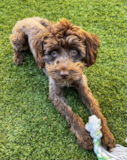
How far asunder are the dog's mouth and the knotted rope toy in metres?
0.88

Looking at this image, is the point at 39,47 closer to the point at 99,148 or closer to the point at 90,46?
the point at 90,46

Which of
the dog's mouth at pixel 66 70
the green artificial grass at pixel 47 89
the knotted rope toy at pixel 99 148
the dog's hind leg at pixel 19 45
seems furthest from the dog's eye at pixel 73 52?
the dog's hind leg at pixel 19 45

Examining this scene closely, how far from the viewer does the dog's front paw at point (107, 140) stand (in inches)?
98.5

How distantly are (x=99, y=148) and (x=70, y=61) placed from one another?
1.57 m

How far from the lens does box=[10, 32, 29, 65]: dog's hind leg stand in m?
3.50

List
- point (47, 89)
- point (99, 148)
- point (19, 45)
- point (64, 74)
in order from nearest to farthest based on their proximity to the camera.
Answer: point (64, 74), point (99, 148), point (47, 89), point (19, 45)

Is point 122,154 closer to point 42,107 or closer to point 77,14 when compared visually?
point 42,107

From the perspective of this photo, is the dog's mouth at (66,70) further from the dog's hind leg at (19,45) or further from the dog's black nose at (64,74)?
the dog's hind leg at (19,45)

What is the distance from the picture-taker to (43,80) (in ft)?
11.7

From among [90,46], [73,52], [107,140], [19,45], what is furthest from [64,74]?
[19,45]

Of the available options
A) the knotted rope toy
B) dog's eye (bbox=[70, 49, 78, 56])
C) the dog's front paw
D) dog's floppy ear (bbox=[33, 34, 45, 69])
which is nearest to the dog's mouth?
dog's eye (bbox=[70, 49, 78, 56])

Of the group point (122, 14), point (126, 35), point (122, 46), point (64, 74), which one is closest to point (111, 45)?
point (122, 46)

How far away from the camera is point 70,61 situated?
8.24ft

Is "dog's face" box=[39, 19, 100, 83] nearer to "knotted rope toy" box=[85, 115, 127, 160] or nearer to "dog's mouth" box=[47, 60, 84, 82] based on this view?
"dog's mouth" box=[47, 60, 84, 82]
